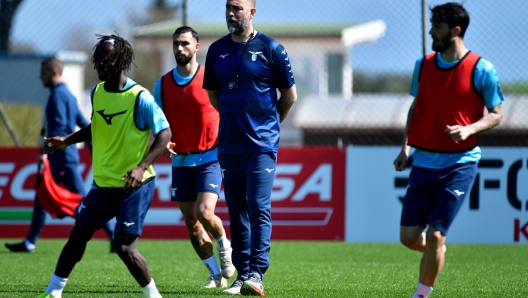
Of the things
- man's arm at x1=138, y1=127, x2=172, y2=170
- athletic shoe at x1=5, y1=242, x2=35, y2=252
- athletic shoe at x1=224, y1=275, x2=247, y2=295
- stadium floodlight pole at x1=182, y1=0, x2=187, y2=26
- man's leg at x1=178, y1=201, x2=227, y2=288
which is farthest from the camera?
stadium floodlight pole at x1=182, y1=0, x2=187, y2=26

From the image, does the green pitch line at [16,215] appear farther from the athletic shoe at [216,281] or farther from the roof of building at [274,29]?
the roof of building at [274,29]

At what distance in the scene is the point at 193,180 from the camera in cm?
737

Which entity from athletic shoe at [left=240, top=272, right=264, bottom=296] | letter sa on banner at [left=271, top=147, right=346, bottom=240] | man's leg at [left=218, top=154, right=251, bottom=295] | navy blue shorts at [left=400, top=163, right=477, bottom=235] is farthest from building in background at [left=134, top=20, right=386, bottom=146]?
navy blue shorts at [left=400, top=163, right=477, bottom=235]

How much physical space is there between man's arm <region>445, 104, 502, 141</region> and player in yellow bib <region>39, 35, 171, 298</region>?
6.50 feet

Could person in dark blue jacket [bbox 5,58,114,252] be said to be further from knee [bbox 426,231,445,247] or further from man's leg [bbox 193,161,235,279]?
knee [bbox 426,231,445,247]

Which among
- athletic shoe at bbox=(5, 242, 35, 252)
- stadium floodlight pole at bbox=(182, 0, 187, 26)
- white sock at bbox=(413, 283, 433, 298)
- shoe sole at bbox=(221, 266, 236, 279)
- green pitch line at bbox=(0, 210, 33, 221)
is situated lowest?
green pitch line at bbox=(0, 210, 33, 221)

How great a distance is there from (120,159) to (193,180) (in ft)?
5.67

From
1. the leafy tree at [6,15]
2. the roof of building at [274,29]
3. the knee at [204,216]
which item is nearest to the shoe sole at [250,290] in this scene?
the knee at [204,216]

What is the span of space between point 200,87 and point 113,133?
1863 millimetres

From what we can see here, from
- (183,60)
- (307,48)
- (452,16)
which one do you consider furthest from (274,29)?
(452,16)

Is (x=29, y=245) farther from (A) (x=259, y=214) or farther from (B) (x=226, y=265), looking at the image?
(A) (x=259, y=214)

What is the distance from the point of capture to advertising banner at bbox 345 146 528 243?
11.4 meters

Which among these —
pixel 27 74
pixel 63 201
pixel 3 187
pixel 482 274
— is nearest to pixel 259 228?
Result: pixel 482 274

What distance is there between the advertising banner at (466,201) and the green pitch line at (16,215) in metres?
4.77
